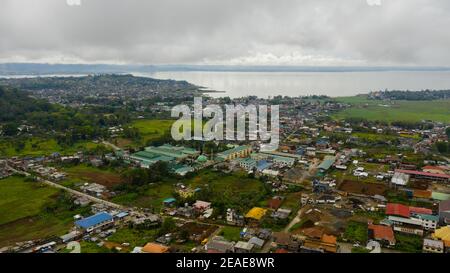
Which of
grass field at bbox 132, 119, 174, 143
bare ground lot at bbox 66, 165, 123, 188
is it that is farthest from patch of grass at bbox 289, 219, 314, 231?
grass field at bbox 132, 119, 174, 143

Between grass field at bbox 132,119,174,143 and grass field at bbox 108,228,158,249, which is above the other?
grass field at bbox 132,119,174,143

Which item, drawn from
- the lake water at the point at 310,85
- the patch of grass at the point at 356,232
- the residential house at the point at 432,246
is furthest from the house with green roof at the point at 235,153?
the lake water at the point at 310,85

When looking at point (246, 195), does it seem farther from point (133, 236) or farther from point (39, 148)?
point (39, 148)

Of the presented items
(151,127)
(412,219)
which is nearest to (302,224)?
(412,219)

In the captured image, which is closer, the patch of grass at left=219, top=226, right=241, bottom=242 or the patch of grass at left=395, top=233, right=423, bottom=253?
the patch of grass at left=395, top=233, right=423, bottom=253

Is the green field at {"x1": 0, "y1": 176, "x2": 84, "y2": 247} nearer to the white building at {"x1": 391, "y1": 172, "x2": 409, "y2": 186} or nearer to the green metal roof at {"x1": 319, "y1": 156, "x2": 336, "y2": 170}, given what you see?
the green metal roof at {"x1": 319, "y1": 156, "x2": 336, "y2": 170}

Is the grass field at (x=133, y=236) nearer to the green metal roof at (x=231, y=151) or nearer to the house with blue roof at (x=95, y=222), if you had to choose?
the house with blue roof at (x=95, y=222)
